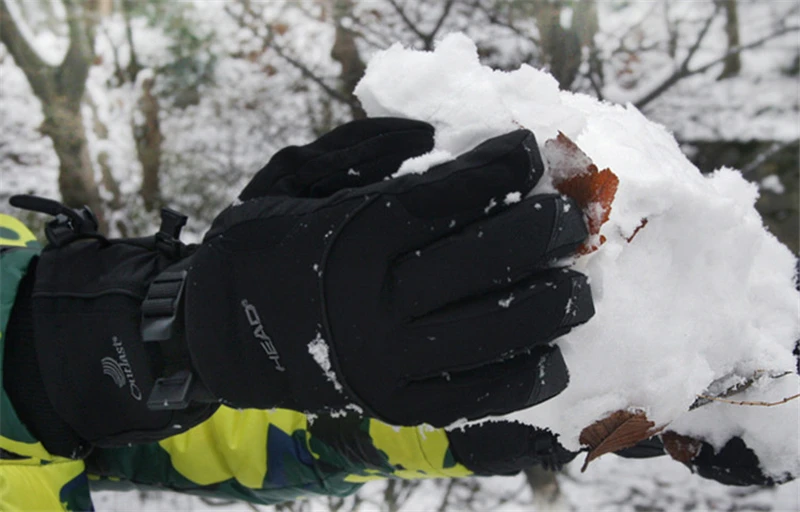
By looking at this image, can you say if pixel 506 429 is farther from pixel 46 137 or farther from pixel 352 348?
pixel 46 137

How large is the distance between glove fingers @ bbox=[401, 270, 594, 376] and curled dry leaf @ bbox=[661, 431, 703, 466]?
40 cm

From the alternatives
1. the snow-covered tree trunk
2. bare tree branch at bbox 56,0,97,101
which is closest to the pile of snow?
the snow-covered tree trunk

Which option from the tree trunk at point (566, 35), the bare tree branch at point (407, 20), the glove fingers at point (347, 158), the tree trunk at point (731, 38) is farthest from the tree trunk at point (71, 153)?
the tree trunk at point (731, 38)

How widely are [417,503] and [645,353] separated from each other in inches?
76.6

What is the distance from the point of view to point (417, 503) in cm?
234

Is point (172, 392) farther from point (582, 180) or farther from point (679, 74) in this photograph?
point (679, 74)

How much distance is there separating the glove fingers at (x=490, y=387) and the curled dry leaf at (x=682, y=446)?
365mm

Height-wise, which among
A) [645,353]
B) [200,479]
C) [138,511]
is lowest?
[138,511]

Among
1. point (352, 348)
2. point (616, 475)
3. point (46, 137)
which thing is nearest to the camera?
point (352, 348)

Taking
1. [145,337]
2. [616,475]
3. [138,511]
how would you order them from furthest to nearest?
[616,475], [138,511], [145,337]

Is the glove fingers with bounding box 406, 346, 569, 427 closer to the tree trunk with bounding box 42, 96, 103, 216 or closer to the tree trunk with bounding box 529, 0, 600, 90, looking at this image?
the tree trunk with bounding box 529, 0, 600, 90

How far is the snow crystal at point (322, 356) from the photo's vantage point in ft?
1.80

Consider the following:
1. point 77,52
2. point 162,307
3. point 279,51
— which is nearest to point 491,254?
point 162,307

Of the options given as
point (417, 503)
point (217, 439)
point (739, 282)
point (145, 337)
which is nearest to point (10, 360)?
point (145, 337)
